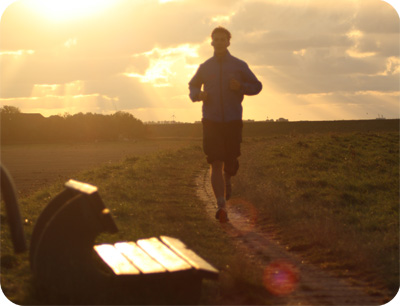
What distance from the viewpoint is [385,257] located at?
18.8ft

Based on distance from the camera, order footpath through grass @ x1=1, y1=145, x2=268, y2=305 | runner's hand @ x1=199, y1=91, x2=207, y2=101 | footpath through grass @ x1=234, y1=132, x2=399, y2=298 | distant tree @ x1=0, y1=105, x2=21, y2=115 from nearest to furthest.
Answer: footpath through grass @ x1=1, y1=145, x2=268, y2=305 < footpath through grass @ x1=234, y1=132, x2=399, y2=298 < runner's hand @ x1=199, y1=91, x2=207, y2=101 < distant tree @ x1=0, y1=105, x2=21, y2=115

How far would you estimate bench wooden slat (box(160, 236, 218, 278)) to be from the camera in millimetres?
4148

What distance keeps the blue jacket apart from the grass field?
1.52m

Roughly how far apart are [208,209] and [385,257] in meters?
3.98

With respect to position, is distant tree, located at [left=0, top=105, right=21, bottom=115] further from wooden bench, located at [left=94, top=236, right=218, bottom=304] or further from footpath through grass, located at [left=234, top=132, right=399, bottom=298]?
wooden bench, located at [left=94, top=236, right=218, bottom=304]

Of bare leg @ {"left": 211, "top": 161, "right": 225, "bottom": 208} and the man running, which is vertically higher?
the man running

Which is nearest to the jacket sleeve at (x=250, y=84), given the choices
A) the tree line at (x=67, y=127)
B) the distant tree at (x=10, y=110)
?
the tree line at (x=67, y=127)

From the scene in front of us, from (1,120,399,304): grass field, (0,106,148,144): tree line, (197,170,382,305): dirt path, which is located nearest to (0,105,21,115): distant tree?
(0,106,148,144): tree line

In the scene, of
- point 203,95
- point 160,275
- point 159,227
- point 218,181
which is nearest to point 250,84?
point 203,95

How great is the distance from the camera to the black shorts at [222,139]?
A: 767 cm

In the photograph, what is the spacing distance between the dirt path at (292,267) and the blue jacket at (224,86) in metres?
1.53

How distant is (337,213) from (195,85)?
293cm

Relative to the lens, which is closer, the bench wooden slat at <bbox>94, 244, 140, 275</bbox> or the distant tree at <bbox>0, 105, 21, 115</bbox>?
the bench wooden slat at <bbox>94, 244, 140, 275</bbox>

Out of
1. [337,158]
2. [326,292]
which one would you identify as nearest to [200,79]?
[326,292]
